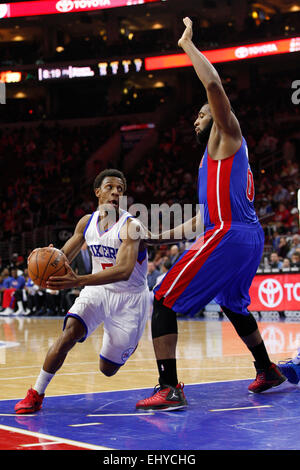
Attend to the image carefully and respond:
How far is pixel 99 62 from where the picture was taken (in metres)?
29.8

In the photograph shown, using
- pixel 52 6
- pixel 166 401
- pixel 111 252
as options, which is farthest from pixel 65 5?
pixel 166 401

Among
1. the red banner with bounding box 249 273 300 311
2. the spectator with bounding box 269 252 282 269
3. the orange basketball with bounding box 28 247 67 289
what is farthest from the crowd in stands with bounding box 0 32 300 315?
the orange basketball with bounding box 28 247 67 289

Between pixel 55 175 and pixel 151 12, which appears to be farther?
pixel 151 12

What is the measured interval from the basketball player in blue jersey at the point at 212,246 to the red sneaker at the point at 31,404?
768mm

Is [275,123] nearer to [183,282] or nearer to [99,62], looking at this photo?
[99,62]

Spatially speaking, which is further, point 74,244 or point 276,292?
point 276,292

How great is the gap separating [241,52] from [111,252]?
74.2 feet

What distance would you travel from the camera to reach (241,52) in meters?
26.8

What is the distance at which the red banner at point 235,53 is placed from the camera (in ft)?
83.6

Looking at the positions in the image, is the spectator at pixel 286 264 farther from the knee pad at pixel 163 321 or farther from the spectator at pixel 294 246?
the knee pad at pixel 163 321

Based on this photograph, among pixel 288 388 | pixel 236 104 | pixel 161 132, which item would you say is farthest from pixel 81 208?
pixel 288 388

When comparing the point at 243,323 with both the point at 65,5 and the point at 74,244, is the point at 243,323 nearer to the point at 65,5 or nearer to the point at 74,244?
the point at 74,244

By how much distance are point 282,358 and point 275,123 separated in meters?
20.0

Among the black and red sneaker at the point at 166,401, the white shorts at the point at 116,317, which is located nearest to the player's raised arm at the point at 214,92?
the white shorts at the point at 116,317
